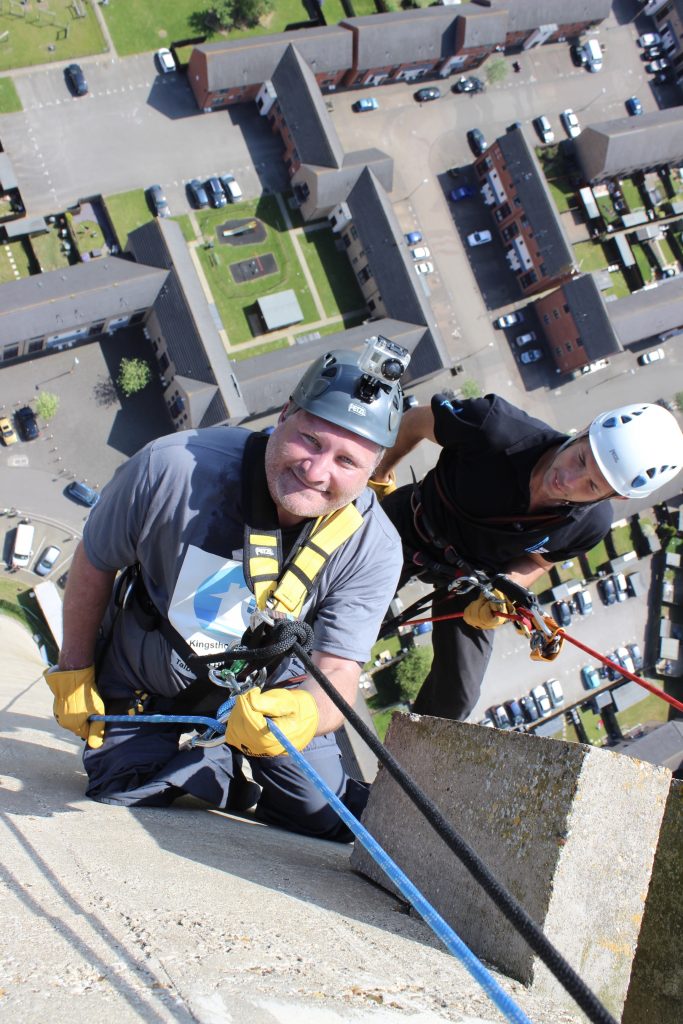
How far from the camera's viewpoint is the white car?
29078 millimetres

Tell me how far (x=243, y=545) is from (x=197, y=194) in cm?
2145

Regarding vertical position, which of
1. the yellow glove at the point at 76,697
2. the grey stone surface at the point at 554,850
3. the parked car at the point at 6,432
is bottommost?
the grey stone surface at the point at 554,850

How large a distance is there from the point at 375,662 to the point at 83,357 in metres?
12.5

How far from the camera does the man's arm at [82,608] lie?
4.93m

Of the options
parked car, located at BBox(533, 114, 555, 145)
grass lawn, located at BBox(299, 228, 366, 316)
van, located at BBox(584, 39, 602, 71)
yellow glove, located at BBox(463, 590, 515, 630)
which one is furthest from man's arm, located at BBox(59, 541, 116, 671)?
van, located at BBox(584, 39, 602, 71)

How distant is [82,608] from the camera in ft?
16.8

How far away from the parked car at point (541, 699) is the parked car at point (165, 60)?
901 inches

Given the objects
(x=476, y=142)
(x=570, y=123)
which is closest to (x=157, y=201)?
(x=476, y=142)

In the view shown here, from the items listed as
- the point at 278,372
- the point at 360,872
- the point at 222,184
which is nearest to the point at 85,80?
the point at 222,184

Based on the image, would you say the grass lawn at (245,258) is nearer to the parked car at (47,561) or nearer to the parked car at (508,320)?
the parked car at (508,320)

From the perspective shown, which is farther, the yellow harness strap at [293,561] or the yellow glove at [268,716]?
the yellow glove at [268,716]

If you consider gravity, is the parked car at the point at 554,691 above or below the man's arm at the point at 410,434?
below

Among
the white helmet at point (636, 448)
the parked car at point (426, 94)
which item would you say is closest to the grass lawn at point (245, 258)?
the parked car at point (426, 94)

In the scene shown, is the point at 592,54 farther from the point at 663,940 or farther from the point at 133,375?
the point at 663,940
